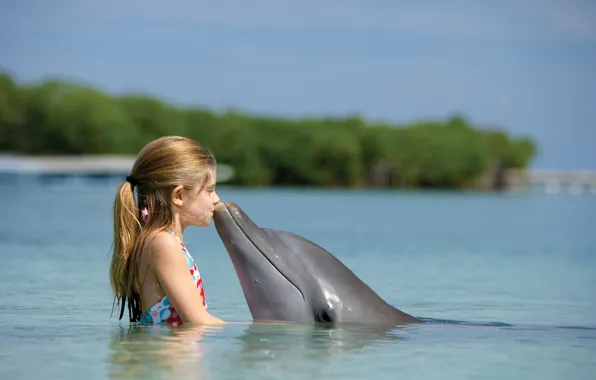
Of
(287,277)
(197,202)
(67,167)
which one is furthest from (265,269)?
(67,167)

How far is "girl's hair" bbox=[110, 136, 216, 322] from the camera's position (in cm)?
737

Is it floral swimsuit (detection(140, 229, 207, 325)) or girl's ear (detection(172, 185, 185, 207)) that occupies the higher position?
girl's ear (detection(172, 185, 185, 207))

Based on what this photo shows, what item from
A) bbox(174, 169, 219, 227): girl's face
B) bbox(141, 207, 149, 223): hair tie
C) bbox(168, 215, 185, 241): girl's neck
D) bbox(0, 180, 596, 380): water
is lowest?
bbox(0, 180, 596, 380): water

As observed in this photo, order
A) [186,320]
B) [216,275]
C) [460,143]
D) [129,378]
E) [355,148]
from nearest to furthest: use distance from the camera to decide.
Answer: [129,378]
[186,320]
[216,275]
[355,148]
[460,143]

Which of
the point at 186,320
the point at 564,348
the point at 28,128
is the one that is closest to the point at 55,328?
the point at 186,320

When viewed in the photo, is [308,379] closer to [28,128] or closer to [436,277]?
[436,277]

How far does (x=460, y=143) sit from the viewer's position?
140625 mm

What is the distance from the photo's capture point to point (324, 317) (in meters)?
7.63

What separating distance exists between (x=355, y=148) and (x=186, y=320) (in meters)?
121

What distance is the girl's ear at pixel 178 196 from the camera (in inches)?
291

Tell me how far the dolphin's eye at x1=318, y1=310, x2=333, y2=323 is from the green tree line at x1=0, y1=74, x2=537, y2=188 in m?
110

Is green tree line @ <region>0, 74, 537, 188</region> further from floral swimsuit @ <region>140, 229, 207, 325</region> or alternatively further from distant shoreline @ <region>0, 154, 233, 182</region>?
floral swimsuit @ <region>140, 229, 207, 325</region>

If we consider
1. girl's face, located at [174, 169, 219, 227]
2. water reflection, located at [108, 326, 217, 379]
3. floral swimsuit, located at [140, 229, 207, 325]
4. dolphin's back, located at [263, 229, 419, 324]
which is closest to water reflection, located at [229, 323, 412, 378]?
dolphin's back, located at [263, 229, 419, 324]

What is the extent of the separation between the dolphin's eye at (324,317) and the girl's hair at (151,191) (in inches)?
43.5
